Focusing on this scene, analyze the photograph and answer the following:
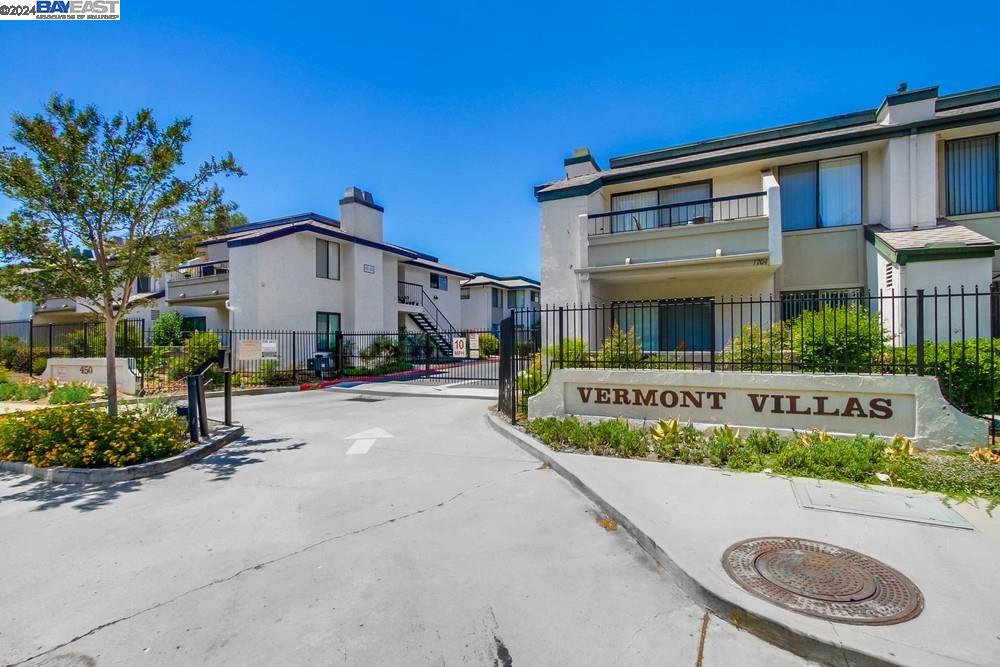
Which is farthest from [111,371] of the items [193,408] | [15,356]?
[15,356]

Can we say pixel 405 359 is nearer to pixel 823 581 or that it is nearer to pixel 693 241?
pixel 693 241

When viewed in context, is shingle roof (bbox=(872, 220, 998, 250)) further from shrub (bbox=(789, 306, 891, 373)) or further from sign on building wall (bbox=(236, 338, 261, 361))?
sign on building wall (bbox=(236, 338, 261, 361))

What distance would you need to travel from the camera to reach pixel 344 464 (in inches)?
283

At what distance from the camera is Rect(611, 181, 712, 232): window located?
1480 cm

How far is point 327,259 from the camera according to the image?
22.4 m

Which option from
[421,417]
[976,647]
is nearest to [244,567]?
[976,647]

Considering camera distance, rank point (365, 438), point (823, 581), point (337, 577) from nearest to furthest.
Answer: point (823, 581)
point (337, 577)
point (365, 438)

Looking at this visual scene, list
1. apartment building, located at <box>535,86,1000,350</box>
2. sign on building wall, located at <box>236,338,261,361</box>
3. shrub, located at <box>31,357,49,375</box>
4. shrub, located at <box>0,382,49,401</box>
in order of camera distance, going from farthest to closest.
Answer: shrub, located at <box>31,357,49,375</box> → sign on building wall, located at <box>236,338,261,361</box> → shrub, located at <box>0,382,49,401</box> → apartment building, located at <box>535,86,1000,350</box>

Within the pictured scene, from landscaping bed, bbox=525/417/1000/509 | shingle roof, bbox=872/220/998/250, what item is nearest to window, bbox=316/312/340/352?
landscaping bed, bbox=525/417/1000/509

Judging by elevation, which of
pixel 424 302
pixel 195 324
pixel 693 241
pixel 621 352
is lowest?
pixel 621 352

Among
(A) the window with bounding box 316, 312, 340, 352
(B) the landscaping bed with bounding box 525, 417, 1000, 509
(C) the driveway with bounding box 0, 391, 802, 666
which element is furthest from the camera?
(A) the window with bounding box 316, 312, 340, 352

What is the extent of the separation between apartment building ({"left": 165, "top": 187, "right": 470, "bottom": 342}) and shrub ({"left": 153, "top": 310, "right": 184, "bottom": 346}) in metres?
0.86

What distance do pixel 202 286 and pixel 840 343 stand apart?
23.6 metres

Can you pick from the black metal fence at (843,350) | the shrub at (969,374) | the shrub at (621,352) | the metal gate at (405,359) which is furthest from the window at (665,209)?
the shrub at (969,374)
